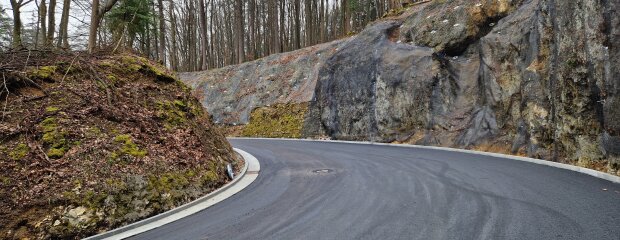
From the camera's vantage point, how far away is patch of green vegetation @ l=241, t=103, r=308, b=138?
26.7m

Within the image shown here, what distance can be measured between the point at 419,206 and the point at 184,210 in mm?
5069

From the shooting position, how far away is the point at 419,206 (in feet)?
23.6

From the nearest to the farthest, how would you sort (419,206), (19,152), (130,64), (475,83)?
(419,206) < (19,152) < (130,64) < (475,83)

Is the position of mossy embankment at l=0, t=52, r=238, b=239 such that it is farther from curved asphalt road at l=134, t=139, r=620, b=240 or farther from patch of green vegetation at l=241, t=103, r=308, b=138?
patch of green vegetation at l=241, t=103, r=308, b=138

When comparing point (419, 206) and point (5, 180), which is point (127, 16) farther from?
point (419, 206)

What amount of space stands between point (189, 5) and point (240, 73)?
1197 centimetres

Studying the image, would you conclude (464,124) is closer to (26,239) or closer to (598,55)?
(598,55)

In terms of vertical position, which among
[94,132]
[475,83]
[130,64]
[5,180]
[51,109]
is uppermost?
[130,64]

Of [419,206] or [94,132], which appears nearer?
[419,206]

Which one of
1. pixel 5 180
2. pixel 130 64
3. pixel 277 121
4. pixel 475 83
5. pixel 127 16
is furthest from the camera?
pixel 277 121

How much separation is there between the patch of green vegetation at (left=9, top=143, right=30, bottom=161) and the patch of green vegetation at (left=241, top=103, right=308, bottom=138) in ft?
61.1

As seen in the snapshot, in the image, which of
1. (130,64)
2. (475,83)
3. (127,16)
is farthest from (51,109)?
(127,16)

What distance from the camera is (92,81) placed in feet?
36.0

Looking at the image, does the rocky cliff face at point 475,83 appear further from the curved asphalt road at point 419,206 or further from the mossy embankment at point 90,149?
the mossy embankment at point 90,149
